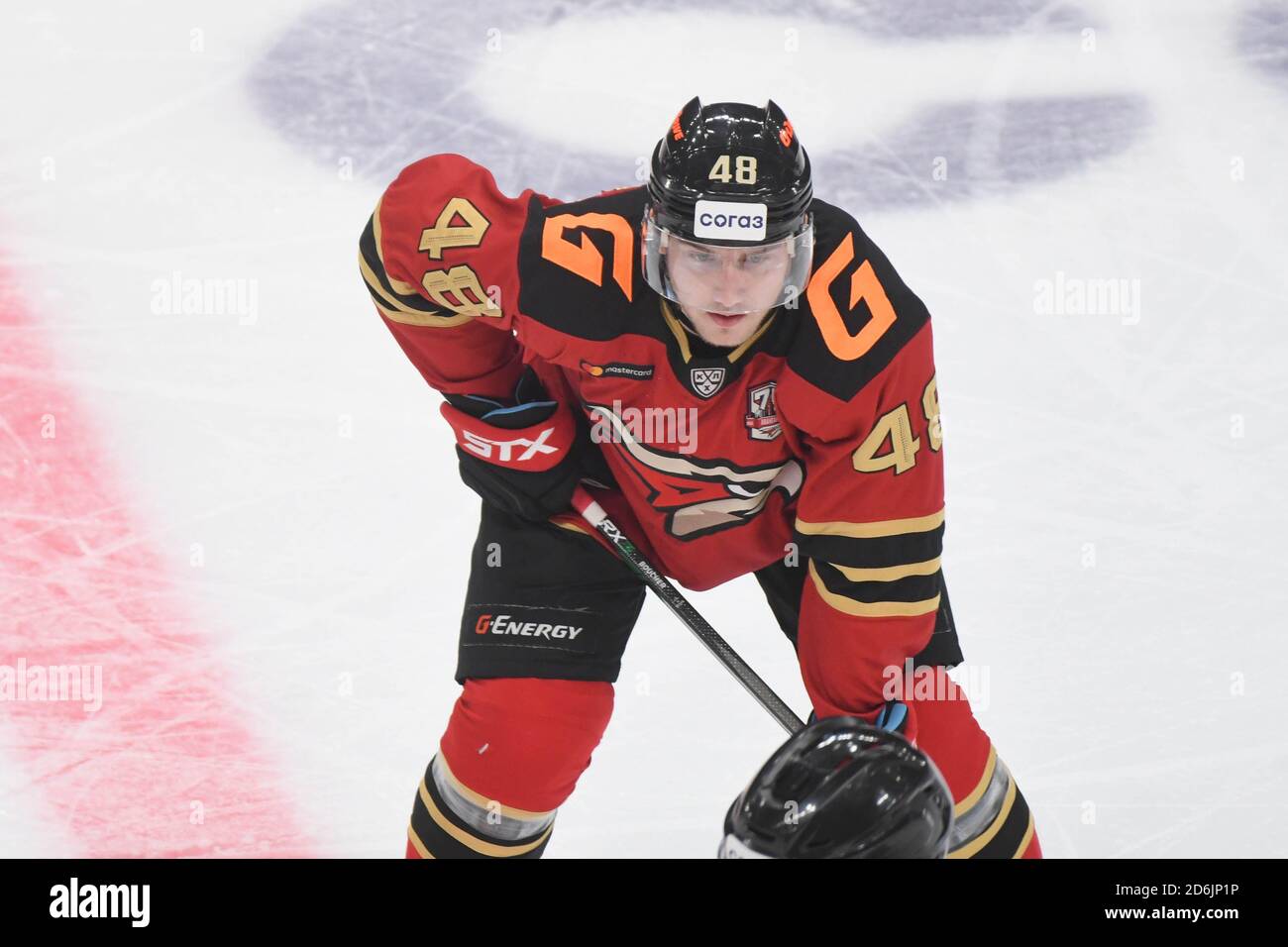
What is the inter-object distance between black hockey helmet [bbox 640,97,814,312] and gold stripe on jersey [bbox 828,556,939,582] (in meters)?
0.44

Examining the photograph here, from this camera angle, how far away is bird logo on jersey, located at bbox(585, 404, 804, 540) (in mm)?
2793

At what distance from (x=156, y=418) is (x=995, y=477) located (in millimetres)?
1913

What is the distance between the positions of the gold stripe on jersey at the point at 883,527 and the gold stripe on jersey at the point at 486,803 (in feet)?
2.32

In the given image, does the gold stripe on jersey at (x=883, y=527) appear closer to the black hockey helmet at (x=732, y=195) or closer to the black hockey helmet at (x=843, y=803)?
the black hockey helmet at (x=732, y=195)

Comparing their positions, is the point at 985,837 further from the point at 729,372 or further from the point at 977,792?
the point at 729,372

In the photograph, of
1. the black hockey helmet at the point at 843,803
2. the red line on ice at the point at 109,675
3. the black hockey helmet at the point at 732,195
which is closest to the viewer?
the black hockey helmet at the point at 843,803

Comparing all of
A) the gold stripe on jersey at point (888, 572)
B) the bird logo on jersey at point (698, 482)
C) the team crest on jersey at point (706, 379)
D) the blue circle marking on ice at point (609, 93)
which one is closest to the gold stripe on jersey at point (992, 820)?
the gold stripe on jersey at point (888, 572)

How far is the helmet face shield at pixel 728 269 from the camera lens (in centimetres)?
246

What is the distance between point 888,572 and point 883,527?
0.08 metres

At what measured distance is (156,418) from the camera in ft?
13.1

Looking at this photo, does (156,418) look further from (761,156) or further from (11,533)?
(761,156)

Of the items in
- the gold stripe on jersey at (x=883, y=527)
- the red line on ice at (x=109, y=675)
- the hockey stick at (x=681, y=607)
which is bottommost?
the red line on ice at (x=109, y=675)

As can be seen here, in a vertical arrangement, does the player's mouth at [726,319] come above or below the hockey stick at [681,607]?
above
